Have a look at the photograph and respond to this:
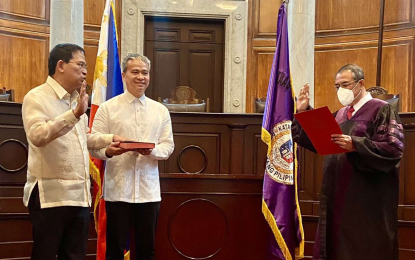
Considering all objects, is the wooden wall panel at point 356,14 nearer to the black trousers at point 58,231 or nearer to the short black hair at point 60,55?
the short black hair at point 60,55

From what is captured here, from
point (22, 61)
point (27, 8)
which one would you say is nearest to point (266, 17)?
point (27, 8)

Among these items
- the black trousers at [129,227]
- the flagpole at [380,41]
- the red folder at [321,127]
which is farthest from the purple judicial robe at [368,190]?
the flagpole at [380,41]

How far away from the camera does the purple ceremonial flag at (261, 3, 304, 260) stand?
150 inches

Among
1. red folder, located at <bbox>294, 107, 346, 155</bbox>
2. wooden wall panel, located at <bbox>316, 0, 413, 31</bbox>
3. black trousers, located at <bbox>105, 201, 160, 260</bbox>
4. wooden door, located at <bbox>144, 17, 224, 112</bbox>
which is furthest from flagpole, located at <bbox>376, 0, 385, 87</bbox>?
black trousers, located at <bbox>105, 201, 160, 260</bbox>

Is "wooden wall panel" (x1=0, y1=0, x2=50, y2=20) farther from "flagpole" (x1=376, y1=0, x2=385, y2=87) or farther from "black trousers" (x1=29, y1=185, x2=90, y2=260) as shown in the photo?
"black trousers" (x1=29, y1=185, x2=90, y2=260)

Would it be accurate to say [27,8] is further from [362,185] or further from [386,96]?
[362,185]

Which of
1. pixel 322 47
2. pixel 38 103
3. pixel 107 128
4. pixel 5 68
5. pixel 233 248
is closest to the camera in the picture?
pixel 38 103

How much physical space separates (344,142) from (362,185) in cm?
34

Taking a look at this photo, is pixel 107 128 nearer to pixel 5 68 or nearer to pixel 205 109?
pixel 205 109

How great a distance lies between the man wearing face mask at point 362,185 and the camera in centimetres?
296

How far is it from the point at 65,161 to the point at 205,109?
3.90 meters

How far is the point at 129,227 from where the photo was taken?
3203 millimetres

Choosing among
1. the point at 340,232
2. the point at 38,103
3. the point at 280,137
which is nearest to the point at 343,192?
the point at 340,232

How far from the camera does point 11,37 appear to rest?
23.9 feet
